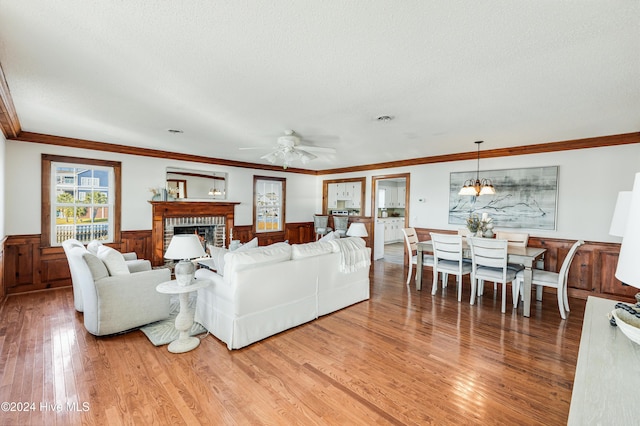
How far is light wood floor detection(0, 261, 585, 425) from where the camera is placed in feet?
6.39

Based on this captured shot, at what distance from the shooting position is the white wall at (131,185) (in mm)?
4398

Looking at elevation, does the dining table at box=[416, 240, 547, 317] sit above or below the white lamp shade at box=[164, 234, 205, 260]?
below

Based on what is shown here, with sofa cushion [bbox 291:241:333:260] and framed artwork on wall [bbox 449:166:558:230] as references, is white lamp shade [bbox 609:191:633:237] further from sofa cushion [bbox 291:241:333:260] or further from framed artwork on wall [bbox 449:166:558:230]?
framed artwork on wall [bbox 449:166:558:230]

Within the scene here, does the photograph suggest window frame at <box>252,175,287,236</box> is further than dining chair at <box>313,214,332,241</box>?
No

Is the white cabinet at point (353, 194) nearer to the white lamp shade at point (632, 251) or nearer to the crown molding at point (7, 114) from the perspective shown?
the crown molding at point (7, 114)

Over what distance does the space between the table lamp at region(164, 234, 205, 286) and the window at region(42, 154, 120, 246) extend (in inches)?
132

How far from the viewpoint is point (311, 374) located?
2402mm

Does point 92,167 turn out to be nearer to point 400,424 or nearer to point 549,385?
point 400,424

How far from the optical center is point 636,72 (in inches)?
88.8

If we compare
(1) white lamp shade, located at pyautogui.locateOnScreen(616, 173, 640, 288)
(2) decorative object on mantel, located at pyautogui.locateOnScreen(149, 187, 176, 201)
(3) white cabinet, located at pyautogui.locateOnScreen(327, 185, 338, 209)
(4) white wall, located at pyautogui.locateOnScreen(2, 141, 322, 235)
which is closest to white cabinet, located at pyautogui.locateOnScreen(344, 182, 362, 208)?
(3) white cabinet, located at pyautogui.locateOnScreen(327, 185, 338, 209)

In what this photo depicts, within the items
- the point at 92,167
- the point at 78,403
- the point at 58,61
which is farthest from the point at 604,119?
the point at 92,167

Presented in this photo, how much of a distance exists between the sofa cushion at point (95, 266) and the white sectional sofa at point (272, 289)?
0.92 metres

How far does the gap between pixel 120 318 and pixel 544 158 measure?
6517 mm

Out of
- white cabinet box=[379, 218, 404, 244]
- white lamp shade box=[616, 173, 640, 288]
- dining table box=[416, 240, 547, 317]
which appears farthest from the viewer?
white cabinet box=[379, 218, 404, 244]
